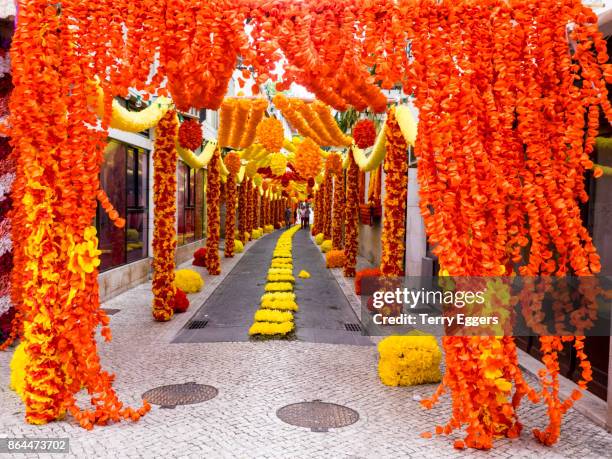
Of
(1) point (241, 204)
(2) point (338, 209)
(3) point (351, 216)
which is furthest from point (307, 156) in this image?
(1) point (241, 204)

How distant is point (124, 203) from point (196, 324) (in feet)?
16.2

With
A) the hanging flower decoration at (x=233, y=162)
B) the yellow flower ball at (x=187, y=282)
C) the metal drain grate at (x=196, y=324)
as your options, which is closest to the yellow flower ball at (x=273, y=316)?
the metal drain grate at (x=196, y=324)

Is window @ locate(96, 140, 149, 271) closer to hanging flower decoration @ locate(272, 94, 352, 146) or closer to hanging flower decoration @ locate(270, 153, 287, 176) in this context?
hanging flower decoration @ locate(272, 94, 352, 146)

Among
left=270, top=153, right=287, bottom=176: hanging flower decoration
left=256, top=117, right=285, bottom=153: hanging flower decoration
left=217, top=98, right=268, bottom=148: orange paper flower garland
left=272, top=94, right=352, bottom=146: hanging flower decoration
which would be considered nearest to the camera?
left=272, top=94, right=352, bottom=146: hanging flower decoration

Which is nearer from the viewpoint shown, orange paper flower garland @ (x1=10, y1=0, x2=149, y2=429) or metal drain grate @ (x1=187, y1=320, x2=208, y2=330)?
orange paper flower garland @ (x1=10, y1=0, x2=149, y2=429)

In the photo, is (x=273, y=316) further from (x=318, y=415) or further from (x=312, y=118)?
(x=312, y=118)

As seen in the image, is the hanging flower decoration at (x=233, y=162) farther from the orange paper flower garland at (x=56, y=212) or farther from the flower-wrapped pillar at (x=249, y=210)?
the orange paper flower garland at (x=56, y=212)

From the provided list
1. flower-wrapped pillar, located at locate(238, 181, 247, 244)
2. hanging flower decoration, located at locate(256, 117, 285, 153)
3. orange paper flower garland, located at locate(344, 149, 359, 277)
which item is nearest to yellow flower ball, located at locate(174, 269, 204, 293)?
hanging flower decoration, located at locate(256, 117, 285, 153)

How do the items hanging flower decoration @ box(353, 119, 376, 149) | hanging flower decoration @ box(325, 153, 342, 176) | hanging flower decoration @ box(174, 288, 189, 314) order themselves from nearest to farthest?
hanging flower decoration @ box(174, 288, 189, 314), hanging flower decoration @ box(353, 119, 376, 149), hanging flower decoration @ box(325, 153, 342, 176)

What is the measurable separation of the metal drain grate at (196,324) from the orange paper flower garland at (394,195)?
142 inches

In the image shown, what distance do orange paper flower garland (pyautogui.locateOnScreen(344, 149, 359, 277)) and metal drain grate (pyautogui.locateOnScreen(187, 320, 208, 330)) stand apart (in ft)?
20.1

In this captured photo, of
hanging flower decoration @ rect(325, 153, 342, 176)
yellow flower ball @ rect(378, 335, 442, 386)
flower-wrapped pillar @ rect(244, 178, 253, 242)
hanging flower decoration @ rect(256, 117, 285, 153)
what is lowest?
yellow flower ball @ rect(378, 335, 442, 386)

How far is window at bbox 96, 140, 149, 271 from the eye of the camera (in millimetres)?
11086

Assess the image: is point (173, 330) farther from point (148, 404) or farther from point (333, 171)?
point (333, 171)
